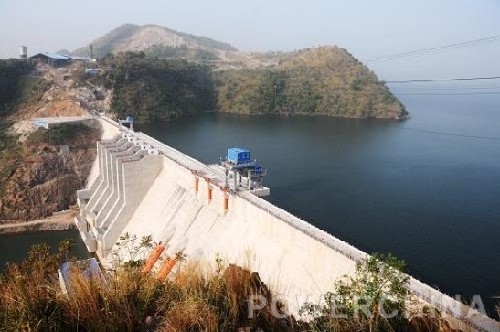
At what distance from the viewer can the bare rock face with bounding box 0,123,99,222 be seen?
34.6 meters

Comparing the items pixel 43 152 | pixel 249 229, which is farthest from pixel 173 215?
pixel 43 152

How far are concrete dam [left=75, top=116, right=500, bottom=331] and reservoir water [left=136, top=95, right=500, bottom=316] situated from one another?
7728 millimetres

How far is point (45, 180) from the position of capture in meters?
36.8

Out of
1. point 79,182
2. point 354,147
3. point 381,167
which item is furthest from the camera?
point 354,147

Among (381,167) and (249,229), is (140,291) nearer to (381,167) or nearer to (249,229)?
(249,229)

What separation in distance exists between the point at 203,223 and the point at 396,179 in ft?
65.4

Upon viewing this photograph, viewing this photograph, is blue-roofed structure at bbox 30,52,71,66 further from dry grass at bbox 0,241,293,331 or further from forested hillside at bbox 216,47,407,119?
dry grass at bbox 0,241,293,331

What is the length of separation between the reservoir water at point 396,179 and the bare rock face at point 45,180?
484 inches

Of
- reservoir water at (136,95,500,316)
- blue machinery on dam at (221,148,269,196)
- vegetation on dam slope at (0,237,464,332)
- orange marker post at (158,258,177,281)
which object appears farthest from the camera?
reservoir water at (136,95,500,316)

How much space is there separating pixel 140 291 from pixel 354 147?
4580cm

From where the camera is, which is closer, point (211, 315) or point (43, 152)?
point (211, 315)

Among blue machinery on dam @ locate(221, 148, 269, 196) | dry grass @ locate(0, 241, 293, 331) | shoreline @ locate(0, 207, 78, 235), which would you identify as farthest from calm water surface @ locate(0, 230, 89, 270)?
dry grass @ locate(0, 241, 293, 331)

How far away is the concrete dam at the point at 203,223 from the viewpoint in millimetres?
15945

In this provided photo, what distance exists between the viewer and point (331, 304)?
6.45 metres
